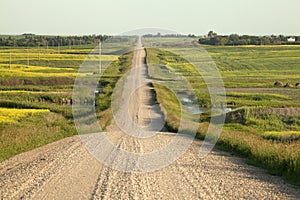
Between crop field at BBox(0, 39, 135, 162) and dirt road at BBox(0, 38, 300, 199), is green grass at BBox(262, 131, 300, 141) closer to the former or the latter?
dirt road at BBox(0, 38, 300, 199)

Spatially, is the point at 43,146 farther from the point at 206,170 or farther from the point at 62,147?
the point at 206,170

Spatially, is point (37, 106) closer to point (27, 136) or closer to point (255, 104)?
point (27, 136)

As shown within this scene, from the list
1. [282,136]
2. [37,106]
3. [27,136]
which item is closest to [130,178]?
[27,136]

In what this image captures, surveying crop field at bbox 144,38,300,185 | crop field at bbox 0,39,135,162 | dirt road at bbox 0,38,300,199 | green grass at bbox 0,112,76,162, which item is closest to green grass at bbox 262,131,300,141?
crop field at bbox 144,38,300,185

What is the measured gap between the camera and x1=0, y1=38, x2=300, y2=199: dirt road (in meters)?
9.05

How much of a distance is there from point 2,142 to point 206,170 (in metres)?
6.82

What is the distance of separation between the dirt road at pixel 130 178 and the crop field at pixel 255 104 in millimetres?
627

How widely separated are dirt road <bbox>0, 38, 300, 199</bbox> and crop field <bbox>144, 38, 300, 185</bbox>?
627mm

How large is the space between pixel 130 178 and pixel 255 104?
27.2 meters

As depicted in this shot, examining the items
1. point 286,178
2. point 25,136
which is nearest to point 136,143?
point 25,136

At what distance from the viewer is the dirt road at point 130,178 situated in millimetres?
9055

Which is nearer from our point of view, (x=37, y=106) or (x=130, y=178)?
(x=130, y=178)

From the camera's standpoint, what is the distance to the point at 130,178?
34.3 ft

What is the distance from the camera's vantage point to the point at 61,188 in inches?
376
